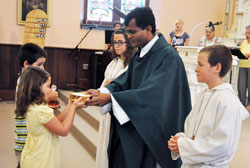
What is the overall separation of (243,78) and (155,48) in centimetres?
507

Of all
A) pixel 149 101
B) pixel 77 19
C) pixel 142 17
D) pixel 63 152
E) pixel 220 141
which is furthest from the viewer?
pixel 77 19

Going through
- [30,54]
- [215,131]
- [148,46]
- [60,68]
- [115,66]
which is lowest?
[60,68]

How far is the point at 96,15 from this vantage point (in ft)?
28.4

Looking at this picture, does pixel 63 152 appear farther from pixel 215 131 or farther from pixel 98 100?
pixel 215 131

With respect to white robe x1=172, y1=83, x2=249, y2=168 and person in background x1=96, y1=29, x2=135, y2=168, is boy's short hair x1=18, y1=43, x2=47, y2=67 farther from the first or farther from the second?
white robe x1=172, y1=83, x2=249, y2=168

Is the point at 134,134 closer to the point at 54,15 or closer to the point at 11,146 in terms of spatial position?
the point at 11,146

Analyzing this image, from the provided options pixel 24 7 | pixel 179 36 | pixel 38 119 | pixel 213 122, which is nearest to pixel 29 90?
pixel 38 119

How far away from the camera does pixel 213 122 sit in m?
1.65

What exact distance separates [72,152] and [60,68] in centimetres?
399

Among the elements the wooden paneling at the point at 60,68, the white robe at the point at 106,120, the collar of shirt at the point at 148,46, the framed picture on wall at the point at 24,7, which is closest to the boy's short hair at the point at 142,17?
the collar of shirt at the point at 148,46

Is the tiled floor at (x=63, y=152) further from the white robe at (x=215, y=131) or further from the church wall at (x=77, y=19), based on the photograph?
the church wall at (x=77, y=19)

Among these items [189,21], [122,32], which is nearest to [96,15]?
[189,21]

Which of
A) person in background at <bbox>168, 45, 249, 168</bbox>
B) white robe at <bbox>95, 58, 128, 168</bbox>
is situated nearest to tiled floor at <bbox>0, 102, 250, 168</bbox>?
white robe at <bbox>95, 58, 128, 168</bbox>

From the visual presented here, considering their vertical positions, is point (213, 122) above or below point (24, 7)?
below
